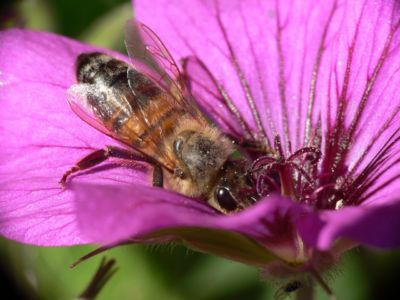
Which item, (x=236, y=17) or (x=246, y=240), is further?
(x=236, y=17)

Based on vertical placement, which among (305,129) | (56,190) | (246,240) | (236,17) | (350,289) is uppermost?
(236,17)

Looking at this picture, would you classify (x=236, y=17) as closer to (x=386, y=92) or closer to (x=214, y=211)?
(x=386, y=92)

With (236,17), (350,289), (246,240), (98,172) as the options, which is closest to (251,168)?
(246,240)

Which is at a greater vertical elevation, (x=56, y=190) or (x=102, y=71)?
(x=102, y=71)

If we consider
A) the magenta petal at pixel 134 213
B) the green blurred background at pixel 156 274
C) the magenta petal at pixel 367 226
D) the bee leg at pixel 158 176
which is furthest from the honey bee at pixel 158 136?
the green blurred background at pixel 156 274

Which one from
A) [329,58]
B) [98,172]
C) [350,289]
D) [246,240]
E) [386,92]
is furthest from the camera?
[350,289]

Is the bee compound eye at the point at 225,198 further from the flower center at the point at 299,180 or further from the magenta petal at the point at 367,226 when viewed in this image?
the magenta petal at the point at 367,226
